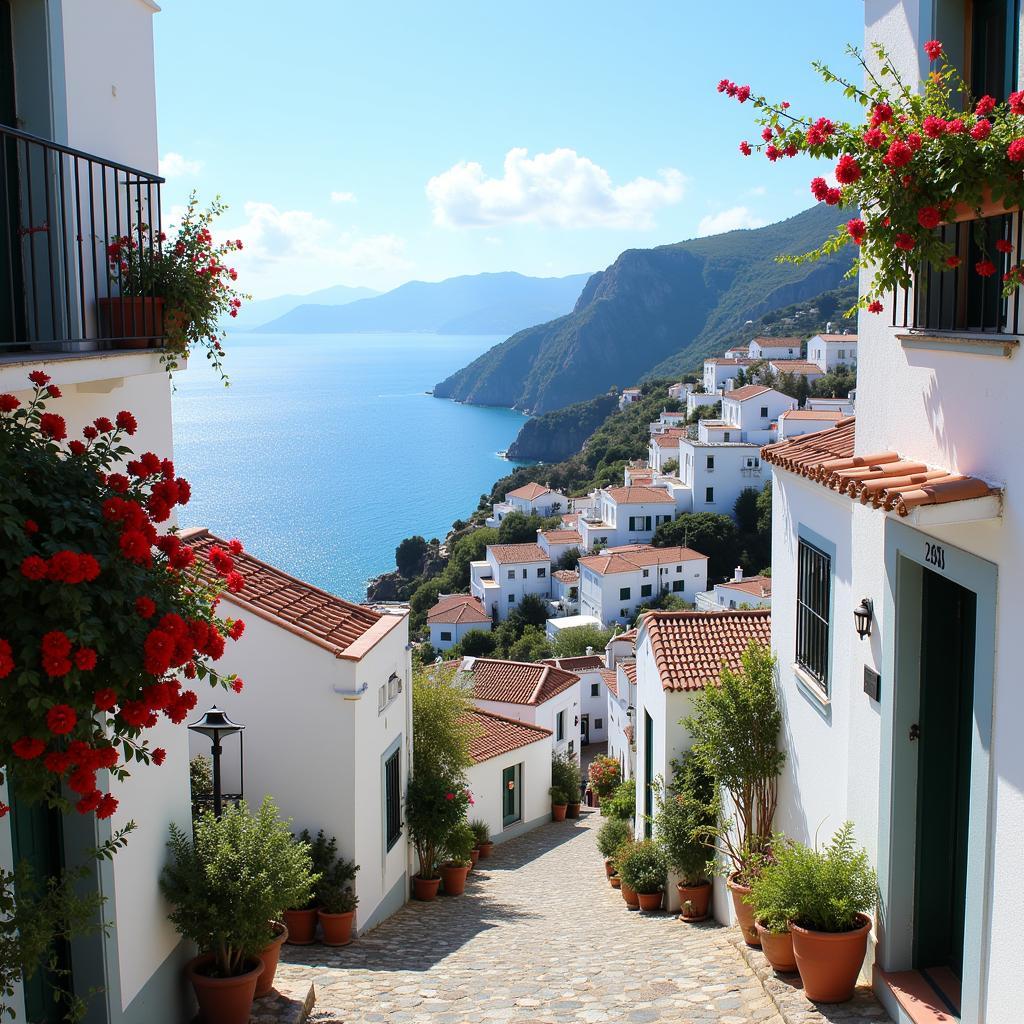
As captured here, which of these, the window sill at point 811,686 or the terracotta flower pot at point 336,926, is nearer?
the window sill at point 811,686

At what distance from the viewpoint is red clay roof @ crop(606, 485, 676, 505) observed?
88.1m

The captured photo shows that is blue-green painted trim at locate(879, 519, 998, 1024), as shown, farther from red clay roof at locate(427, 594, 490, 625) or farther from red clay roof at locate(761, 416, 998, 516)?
red clay roof at locate(427, 594, 490, 625)

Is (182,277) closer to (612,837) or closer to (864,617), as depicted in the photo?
(864,617)

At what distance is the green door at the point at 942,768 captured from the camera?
6098 mm

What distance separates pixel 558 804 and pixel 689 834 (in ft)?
57.4

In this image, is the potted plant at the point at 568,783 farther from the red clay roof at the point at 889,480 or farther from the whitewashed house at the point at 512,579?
the whitewashed house at the point at 512,579

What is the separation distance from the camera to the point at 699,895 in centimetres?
1180

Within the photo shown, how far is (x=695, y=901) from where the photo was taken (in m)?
11.8

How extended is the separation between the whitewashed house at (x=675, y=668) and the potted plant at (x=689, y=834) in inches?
10.5

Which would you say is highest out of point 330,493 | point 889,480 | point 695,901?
point 889,480

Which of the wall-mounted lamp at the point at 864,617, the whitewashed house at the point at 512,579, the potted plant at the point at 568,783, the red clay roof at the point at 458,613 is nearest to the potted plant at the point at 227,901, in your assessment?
the wall-mounted lamp at the point at 864,617

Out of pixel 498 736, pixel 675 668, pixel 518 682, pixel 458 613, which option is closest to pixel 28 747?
pixel 675 668

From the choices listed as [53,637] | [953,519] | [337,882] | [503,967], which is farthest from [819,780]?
[53,637]

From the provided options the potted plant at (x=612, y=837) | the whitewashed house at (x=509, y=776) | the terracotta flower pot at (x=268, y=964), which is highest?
the terracotta flower pot at (x=268, y=964)
